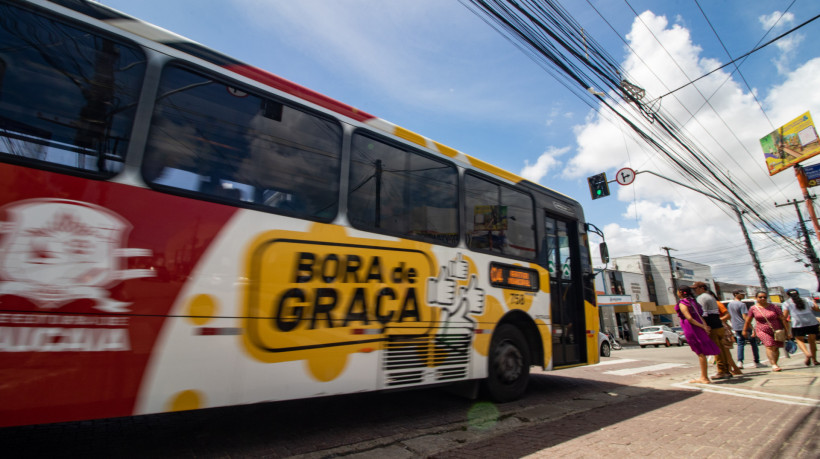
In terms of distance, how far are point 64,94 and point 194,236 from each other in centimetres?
114

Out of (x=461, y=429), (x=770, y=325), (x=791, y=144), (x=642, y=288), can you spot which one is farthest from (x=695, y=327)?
(x=642, y=288)

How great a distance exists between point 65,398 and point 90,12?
2.43m

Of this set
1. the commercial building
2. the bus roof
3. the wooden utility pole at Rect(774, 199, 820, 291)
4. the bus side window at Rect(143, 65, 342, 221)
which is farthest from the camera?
the commercial building

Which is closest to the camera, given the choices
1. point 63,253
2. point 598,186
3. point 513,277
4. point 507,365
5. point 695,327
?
point 63,253

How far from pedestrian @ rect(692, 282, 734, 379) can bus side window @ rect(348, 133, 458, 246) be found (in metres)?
5.49

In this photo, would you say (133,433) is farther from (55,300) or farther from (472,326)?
(472,326)

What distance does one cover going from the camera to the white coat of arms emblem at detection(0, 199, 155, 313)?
7.13ft

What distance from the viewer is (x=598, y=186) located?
12766 millimetres

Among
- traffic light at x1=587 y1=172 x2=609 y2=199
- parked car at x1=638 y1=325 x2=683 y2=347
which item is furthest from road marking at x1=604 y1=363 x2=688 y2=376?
parked car at x1=638 y1=325 x2=683 y2=347

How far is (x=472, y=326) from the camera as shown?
461 centimetres

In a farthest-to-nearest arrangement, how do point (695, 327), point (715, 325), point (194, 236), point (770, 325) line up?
point (770, 325), point (715, 325), point (695, 327), point (194, 236)

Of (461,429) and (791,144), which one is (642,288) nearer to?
(791,144)

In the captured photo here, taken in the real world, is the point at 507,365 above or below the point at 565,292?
below

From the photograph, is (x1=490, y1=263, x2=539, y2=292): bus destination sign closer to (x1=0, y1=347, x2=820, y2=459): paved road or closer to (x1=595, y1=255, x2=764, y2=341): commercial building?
(x1=0, y1=347, x2=820, y2=459): paved road
